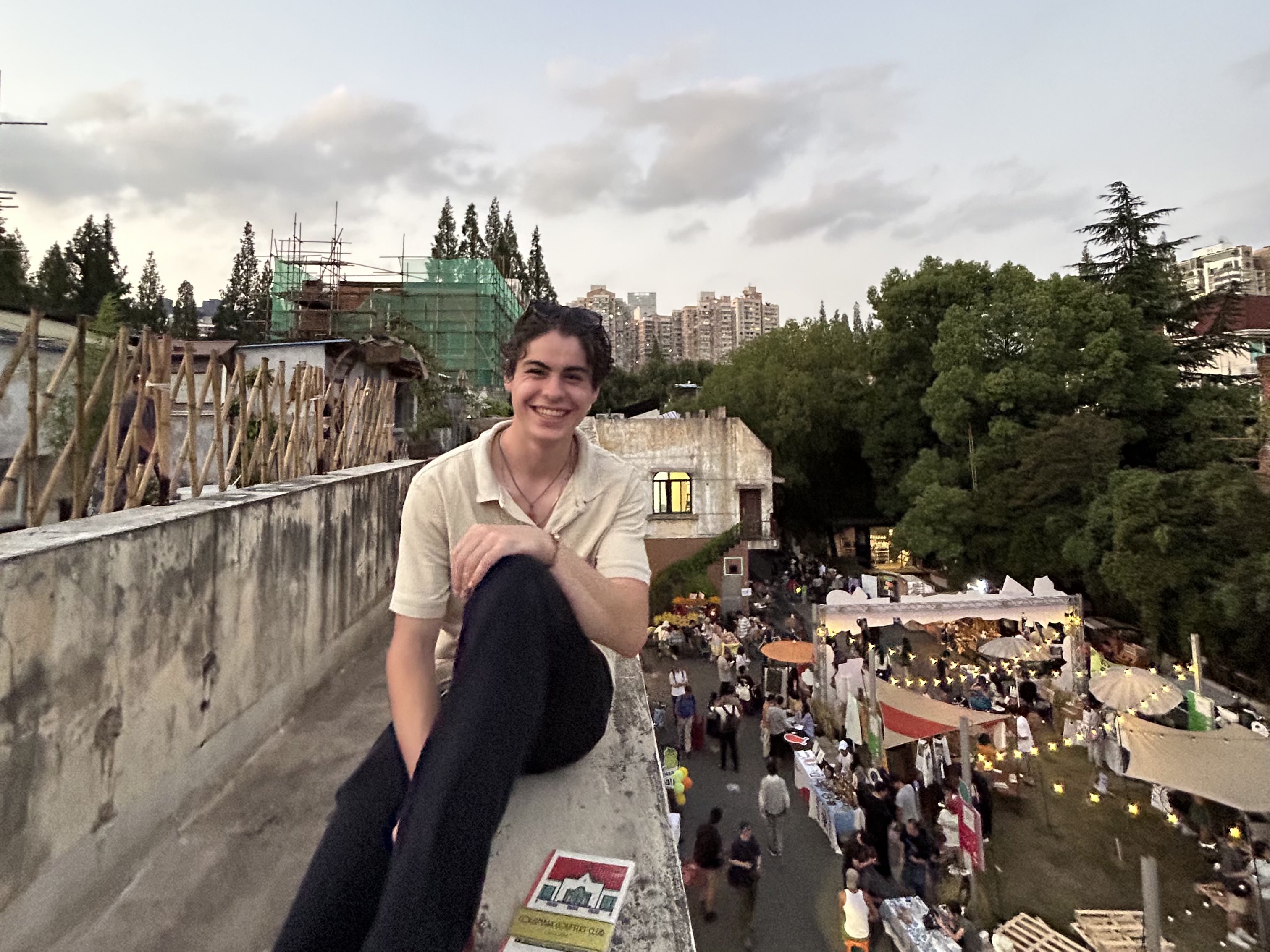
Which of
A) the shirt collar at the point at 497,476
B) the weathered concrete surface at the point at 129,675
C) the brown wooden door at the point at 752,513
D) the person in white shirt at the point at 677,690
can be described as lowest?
the person in white shirt at the point at 677,690

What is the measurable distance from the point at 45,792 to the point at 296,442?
279 centimetres

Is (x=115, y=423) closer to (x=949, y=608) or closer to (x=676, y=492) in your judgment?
(x=949, y=608)

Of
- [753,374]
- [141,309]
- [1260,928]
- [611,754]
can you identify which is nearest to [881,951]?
[1260,928]

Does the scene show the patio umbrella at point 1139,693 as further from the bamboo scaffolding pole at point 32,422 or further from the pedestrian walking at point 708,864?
the bamboo scaffolding pole at point 32,422

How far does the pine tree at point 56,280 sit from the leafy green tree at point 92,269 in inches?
9.3

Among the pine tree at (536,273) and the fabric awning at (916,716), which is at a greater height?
the pine tree at (536,273)

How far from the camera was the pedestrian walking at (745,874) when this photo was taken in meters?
6.21

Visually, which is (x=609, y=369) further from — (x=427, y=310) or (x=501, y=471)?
(x=427, y=310)

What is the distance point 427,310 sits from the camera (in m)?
21.4

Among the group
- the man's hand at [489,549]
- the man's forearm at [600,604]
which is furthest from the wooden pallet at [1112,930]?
the man's hand at [489,549]

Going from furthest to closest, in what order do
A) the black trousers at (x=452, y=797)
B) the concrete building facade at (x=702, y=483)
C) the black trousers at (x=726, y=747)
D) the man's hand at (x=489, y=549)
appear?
the concrete building facade at (x=702, y=483)
the black trousers at (x=726, y=747)
the man's hand at (x=489, y=549)
the black trousers at (x=452, y=797)

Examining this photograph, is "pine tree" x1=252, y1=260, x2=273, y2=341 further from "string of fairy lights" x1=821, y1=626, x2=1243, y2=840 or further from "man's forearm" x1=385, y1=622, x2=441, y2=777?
"man's forearm" x1=385, y1=622, x2=441, y2=777

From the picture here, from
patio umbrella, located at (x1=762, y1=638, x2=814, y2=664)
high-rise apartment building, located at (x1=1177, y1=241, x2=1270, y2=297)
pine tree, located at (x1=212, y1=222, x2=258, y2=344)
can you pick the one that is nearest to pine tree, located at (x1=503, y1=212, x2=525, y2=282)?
pine tree, located at (x1=212, y1=222, x2=258, y2=344)

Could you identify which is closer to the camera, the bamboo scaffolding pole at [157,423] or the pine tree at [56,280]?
the bamboo scaffolding pole at [157,423]
